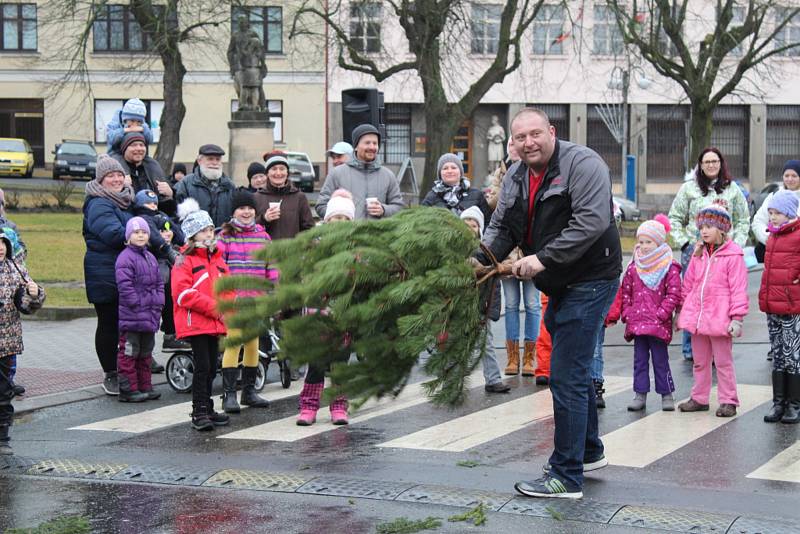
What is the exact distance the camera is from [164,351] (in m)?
13.4

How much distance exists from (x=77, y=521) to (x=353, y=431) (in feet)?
10.2

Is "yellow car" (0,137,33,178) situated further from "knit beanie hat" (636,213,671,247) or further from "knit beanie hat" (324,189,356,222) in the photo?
"knit beanie hat" (324,189,356,222)

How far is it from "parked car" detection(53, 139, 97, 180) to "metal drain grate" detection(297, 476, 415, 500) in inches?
1724

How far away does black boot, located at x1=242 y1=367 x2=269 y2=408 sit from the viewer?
34.8 ft

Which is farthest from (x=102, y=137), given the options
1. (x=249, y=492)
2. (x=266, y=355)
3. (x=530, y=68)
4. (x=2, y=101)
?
(x=249, y=492)

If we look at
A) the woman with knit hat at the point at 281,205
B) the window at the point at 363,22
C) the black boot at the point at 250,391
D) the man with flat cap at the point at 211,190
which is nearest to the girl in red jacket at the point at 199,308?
the black boot at the point at 250,391

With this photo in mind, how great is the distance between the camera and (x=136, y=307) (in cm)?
1103

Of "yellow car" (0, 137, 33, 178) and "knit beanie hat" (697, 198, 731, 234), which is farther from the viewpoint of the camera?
"yellow car" (0, 137, 33, 178)

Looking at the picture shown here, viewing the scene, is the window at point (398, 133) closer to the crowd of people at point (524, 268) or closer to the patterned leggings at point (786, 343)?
the crowd of people at point (524, 268)

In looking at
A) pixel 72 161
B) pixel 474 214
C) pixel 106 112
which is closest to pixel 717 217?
pixel 474 214

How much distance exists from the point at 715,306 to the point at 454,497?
385cm

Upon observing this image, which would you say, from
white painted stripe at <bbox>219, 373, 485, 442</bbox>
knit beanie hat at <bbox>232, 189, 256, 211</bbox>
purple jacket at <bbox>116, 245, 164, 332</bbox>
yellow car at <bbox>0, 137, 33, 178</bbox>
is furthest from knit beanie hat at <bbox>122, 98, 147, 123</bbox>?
yellow car at <bbox>0, 137, 33, 178</bbox>

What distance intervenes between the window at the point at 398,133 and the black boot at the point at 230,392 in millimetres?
49022

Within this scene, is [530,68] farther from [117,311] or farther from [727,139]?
[117,311]
